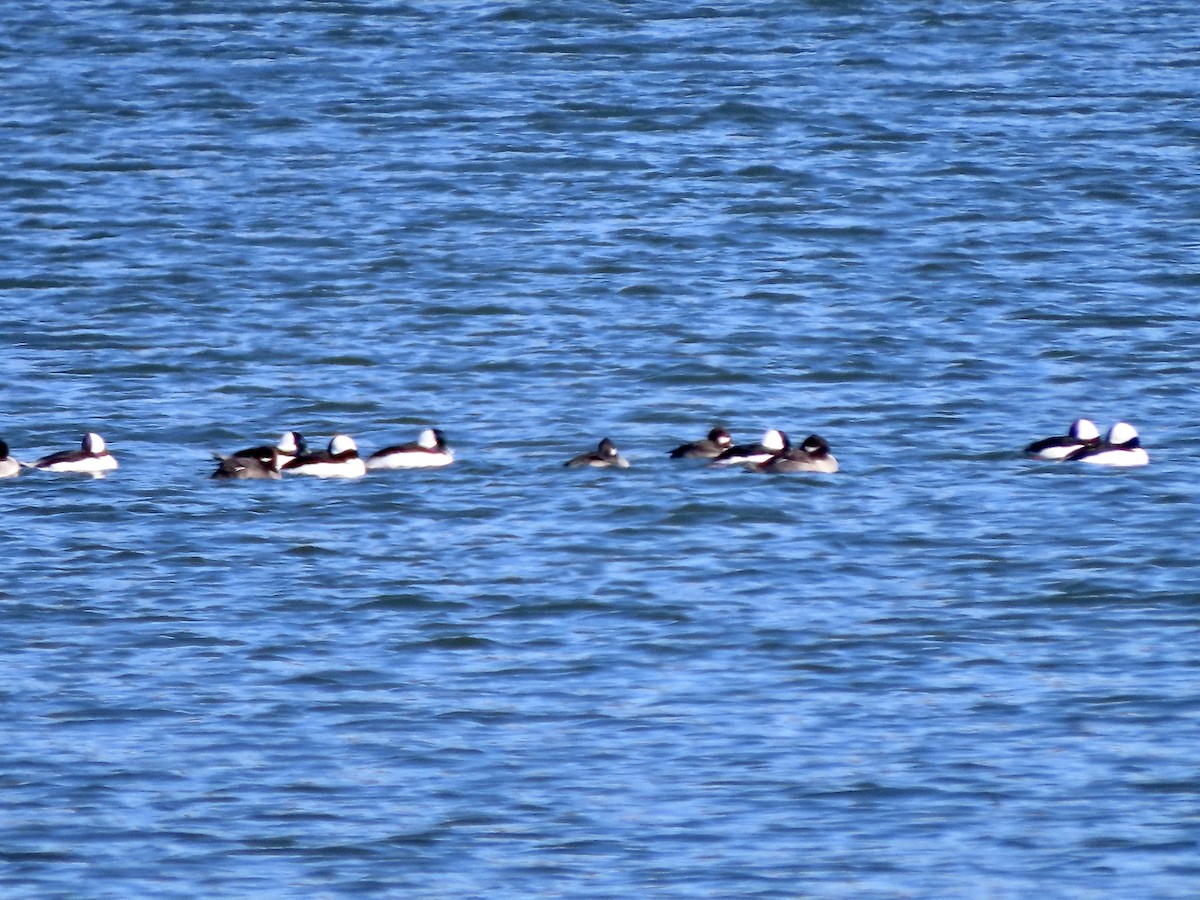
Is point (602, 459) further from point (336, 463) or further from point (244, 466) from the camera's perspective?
point (244, 466)

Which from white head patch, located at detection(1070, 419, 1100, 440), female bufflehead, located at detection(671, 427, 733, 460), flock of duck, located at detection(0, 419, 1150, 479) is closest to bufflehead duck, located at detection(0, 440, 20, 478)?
flock of duck, located at detection(0, 419, 1150, 479)

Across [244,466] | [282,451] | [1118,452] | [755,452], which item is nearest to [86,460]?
[244,466]

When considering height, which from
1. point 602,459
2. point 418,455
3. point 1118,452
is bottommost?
point 1118,452

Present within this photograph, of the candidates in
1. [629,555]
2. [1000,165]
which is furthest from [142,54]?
[629,555]

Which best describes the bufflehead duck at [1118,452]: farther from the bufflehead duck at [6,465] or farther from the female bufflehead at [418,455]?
the bufflehead duck at [6,465]

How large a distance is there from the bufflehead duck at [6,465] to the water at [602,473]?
14.8 inches

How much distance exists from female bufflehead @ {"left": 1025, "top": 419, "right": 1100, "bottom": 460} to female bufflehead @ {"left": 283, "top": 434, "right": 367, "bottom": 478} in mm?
5270

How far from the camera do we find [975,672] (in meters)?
14.9

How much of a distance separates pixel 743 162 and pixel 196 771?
24.1 metres

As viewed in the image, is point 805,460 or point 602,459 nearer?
point 805,460

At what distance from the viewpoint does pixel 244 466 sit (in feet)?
66.4

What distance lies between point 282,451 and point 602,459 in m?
2.48

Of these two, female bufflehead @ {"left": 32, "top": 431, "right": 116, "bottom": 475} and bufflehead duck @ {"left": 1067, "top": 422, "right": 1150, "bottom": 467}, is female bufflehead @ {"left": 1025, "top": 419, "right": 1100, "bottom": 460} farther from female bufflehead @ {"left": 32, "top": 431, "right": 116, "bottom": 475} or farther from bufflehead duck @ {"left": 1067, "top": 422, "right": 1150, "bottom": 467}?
female bufflehead @ {"left": 32, "top": 431, "right": 116, "bottom": 475}

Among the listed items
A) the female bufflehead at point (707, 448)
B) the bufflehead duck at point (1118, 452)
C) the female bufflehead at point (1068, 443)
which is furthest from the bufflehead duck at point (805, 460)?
the bufflehead duck at point (1118, 452)
